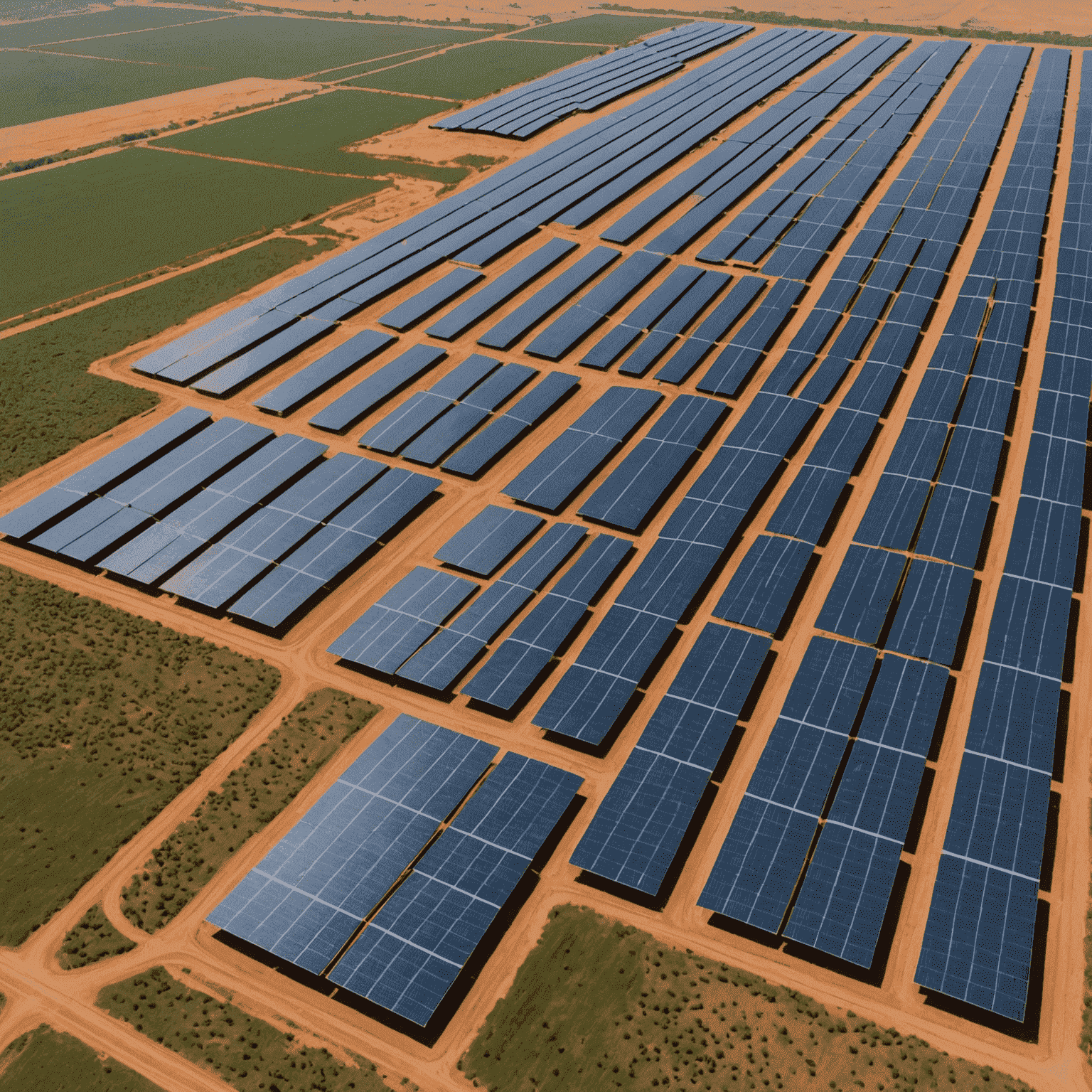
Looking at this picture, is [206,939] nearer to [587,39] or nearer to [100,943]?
[100,943]

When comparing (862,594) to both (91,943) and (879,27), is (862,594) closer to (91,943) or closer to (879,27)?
(91,943)

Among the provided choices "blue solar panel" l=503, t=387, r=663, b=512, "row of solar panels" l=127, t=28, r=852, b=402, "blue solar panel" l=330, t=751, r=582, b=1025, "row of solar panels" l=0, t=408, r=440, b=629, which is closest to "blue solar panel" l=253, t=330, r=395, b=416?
"row of solar panels" l=127, t=28, r=852, b=402

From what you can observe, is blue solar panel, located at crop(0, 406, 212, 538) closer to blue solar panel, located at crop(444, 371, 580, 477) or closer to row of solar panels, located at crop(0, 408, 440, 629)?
row of solar panels, located at crop(0, 408, 440, 629)

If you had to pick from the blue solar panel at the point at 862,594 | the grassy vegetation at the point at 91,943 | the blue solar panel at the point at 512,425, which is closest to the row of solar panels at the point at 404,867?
the grassy vegetation at the point at 91,943

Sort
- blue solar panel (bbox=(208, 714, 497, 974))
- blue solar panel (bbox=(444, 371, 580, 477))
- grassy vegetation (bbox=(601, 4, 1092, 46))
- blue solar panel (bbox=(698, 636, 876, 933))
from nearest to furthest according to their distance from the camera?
blue solar panel (bbox=(208, 714, 497, 974)) < blue solar panel (bbox=(698, 636, 876, 933)) < blue solar panel (bbox=(444, 371, 580, 477)) < grassy vegetation (bbox=(601, 4, 1092, 46))

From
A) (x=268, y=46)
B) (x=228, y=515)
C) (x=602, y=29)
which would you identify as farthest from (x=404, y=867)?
(x=268, y=46)

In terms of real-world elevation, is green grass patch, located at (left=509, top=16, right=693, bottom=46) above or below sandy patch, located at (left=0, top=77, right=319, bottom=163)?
above
